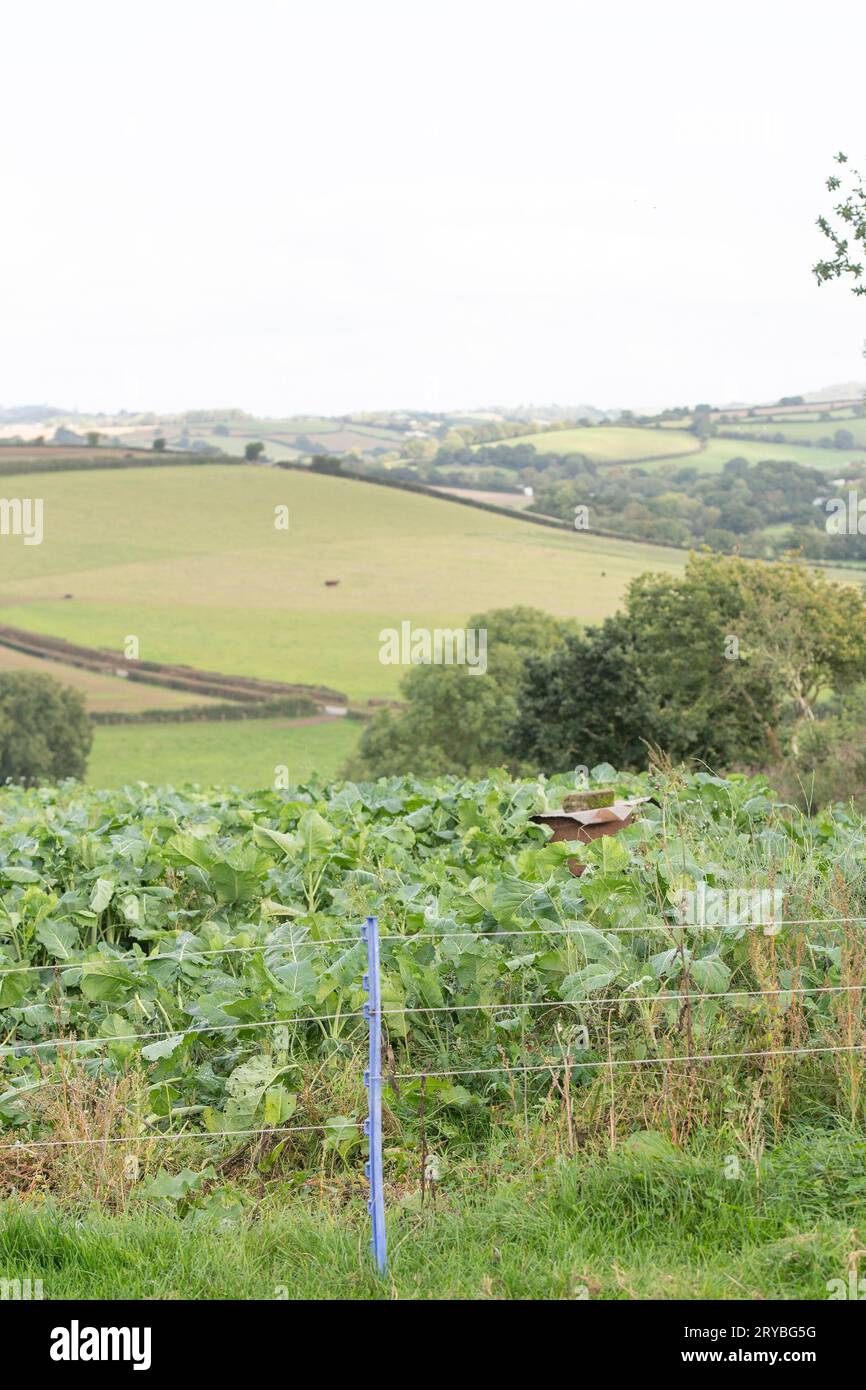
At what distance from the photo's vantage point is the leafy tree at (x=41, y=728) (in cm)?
7888

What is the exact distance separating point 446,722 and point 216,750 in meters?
19.4

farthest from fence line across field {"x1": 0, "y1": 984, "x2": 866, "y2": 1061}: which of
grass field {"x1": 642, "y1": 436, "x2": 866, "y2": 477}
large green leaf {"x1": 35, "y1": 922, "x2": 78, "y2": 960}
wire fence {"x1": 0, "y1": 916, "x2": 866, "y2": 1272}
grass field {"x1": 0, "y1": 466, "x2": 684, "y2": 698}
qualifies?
grass field {"x1": 642, "y1": 436, "x2": 866, "y2": 477}

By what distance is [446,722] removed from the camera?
6944 centimetres

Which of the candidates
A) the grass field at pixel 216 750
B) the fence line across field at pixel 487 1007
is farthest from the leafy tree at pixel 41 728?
the fence line across field at pixel 487 1007

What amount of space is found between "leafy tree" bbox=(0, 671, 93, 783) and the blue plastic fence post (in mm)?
75765

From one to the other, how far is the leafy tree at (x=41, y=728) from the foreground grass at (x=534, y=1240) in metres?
75.4

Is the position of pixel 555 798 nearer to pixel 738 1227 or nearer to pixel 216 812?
pixel 216 812

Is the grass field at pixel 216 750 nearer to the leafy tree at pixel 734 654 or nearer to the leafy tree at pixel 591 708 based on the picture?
the leafy tree at pixel 734 654

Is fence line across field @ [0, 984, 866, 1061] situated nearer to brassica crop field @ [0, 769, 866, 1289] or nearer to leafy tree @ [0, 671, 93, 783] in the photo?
brassica crop field @ [0, 769, 866, 1289]

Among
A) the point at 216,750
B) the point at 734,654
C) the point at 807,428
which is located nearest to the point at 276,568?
the point at 216,750

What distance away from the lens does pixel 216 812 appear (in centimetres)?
1168

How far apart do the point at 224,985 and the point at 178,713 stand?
85621 mm

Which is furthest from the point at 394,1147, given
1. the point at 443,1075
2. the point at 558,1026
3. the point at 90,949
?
the point at 90,949

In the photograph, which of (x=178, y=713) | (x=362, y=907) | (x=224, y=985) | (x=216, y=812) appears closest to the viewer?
(x=224, y=985)
